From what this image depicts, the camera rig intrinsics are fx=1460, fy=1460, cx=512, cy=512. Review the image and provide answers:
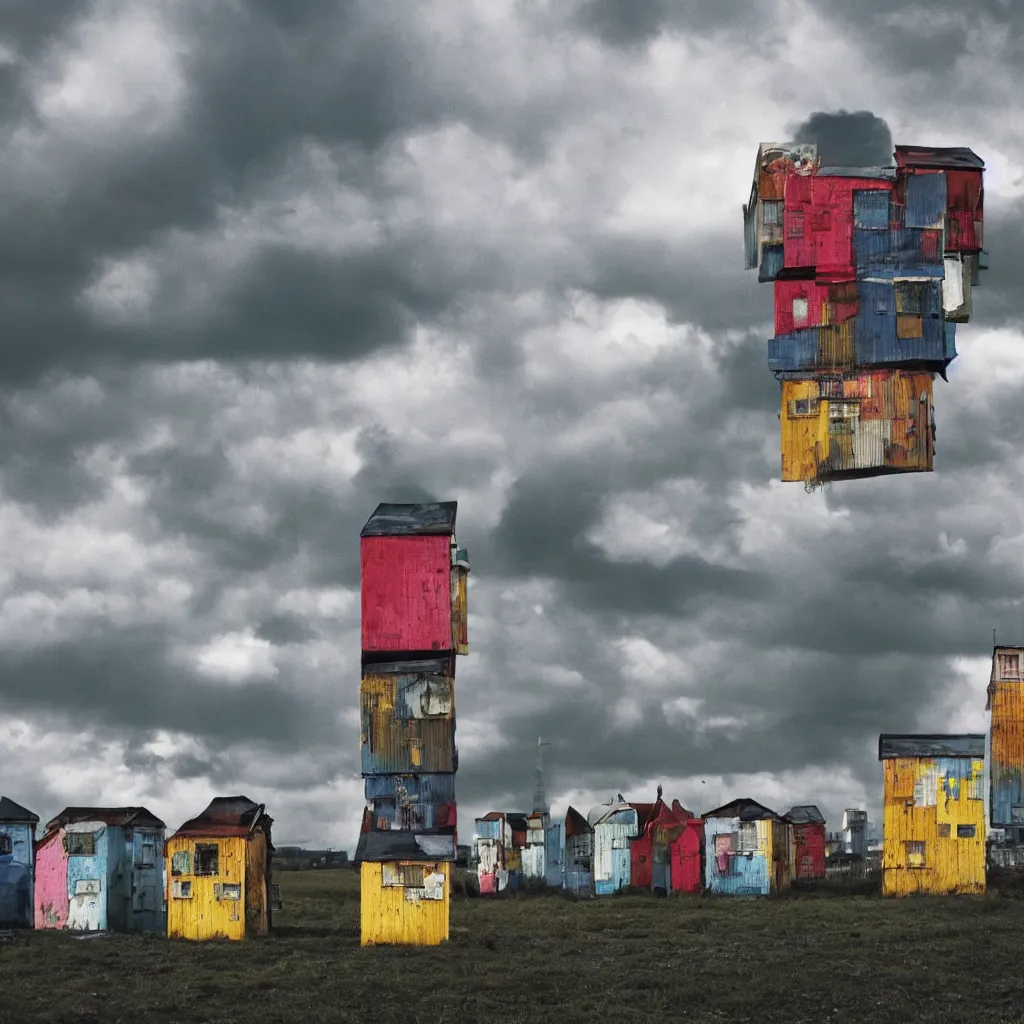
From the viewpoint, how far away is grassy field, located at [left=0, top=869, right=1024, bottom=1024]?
3406 cm

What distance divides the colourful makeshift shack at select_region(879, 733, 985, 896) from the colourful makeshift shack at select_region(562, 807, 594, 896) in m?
21.9

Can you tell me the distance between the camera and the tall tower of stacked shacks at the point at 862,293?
2906cm

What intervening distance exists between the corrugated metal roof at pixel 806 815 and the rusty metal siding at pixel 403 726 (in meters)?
40.5

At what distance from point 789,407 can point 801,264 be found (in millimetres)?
2944

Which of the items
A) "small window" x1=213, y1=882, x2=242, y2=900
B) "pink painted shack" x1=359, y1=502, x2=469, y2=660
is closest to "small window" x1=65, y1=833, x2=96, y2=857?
"small window" x1=213, y1=882, x2=242, y2=900

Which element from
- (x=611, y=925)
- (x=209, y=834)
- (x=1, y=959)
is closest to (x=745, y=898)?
(x=611, y=925)

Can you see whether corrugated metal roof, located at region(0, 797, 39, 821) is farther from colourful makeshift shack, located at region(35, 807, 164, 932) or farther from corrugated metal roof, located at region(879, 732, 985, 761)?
corrugated metal roof, located at region(879, 732, 985, 761)

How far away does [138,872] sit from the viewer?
5694cm

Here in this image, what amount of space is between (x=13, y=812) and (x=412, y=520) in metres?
23.3

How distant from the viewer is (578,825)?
80.9 m

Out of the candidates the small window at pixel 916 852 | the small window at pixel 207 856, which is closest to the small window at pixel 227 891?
the small window at pixel 207 856

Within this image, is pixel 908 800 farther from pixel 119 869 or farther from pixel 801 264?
pixel 801 264

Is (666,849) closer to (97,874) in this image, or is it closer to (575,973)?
(97,874)

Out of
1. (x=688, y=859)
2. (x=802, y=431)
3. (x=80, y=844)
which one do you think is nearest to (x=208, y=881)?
(x=80, y=844)
